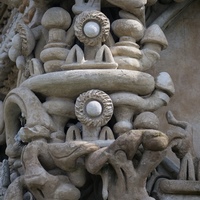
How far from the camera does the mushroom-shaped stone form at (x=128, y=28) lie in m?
3.53

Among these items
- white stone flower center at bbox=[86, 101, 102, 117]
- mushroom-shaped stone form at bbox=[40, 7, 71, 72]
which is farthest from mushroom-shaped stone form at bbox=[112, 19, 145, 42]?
white stone flower center at bbox=[86, 101, 102, 117]

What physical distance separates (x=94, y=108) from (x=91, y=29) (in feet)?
1.29

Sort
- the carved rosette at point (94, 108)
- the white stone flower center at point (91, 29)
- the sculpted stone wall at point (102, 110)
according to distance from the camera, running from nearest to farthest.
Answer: the sculpted stone wall at point (102, 110) < the carved rosette at point (94, 108) < the white stone flower center at point (91, 29)

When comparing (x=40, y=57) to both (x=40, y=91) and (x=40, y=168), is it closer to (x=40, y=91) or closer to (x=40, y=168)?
(x=40, y=91)

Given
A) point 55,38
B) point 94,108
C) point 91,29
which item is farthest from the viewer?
point 55,38

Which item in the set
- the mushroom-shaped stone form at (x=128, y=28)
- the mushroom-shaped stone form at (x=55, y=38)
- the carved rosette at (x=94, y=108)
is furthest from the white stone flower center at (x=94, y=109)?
the mushroom-shaped stone form at (x=128, y=28)

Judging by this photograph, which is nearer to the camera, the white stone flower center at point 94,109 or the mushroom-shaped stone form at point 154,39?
the white stone flower center at point 94,109

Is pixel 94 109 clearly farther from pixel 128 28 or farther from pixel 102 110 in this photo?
pixel 128 28

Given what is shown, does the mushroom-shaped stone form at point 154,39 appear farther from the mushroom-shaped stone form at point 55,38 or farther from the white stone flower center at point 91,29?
the mushroom-shaped stone form at point 55,38

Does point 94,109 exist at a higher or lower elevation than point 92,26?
lower

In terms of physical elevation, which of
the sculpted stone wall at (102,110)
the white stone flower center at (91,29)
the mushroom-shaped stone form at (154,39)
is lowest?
the sculpted stone wall at (102,110)

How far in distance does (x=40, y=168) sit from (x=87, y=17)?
76cm

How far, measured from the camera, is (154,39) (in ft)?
11.7

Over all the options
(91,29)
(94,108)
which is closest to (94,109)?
(94,108)
